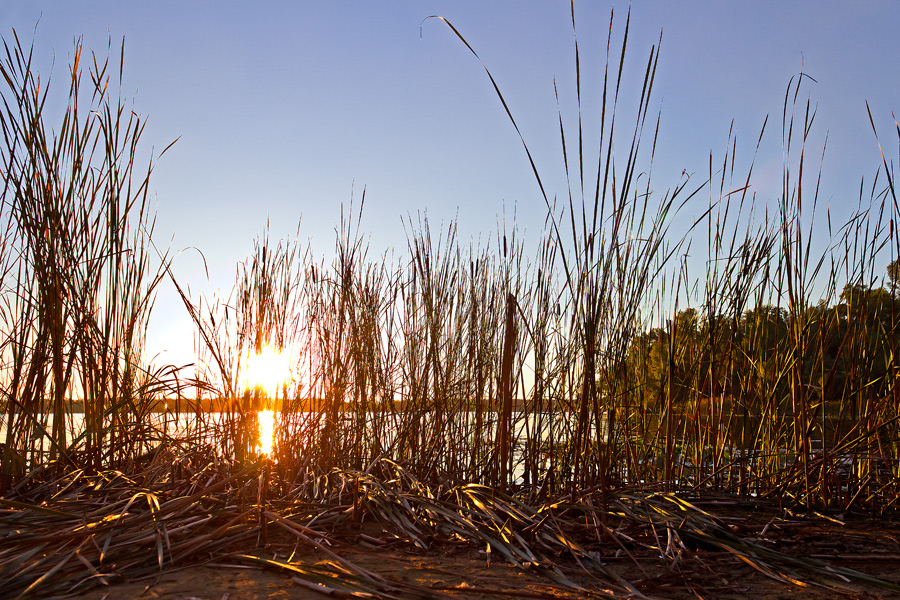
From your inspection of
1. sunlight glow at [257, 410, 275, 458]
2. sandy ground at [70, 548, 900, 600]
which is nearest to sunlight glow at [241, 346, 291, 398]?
sunlight glow at [257, 410, 275, 458]

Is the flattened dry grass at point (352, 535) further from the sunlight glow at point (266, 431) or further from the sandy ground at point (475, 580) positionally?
the sunlight glow at point (266, 431)

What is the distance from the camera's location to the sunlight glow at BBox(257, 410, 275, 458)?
60.9 inches

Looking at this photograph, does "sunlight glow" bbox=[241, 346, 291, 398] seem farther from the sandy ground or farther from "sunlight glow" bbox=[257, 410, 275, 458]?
the sandy ground

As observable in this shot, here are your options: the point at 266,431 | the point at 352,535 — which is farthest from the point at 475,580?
Answer: the point at 266,431

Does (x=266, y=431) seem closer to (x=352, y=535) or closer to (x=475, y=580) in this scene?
(x=352, y=535)

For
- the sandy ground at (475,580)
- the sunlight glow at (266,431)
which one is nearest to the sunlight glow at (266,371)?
the sunlight glow at (266,431)

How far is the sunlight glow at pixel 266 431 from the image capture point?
5.08ft

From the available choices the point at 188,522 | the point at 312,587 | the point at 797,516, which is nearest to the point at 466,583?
the point at 312,587

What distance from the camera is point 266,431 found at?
1.68 meters

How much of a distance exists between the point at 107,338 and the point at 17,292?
24 centimetres

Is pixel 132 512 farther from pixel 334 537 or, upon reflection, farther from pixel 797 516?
pixel 797 516

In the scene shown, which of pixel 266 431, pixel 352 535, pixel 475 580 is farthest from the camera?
pixel 266 431

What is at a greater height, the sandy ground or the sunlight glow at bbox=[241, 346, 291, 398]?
the sunlight glow at bbox=[241, 346, 291, 398]

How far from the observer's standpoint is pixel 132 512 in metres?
1.15
